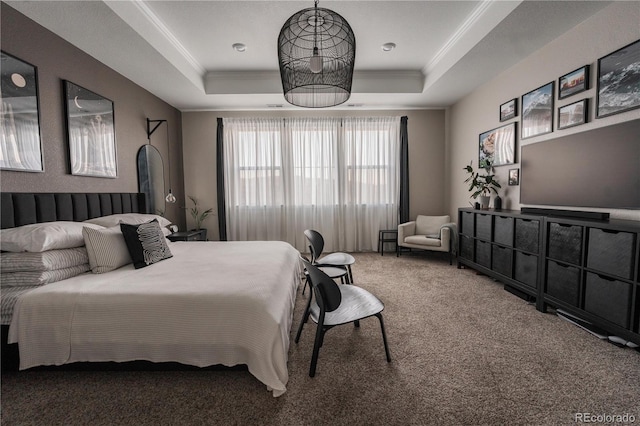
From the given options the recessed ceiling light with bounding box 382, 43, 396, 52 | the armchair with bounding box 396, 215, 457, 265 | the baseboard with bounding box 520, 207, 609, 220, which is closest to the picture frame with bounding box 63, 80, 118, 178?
the recessed ceiling light with bounding box 382, 43, 396, 52

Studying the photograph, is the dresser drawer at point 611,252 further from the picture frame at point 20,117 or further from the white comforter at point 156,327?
the picture frame at point 20,117

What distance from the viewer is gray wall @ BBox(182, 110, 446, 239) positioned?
5125 mm

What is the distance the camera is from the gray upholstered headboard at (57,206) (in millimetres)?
2068

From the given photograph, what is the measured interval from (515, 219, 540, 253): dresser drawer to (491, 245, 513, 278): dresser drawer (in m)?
0.17

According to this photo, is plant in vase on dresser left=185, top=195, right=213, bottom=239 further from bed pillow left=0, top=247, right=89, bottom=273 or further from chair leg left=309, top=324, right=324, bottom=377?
chair leg left=309, top=324, right=324, bottom=377

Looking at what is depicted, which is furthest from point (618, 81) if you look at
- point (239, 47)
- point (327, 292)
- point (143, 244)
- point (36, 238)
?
point (36, 238)

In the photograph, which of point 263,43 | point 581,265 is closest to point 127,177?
point 263,43

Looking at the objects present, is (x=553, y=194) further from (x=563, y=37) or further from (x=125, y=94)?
(x=125, y=94)

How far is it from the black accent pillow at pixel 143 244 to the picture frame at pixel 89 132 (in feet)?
3.26

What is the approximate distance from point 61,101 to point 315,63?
2.47 meters

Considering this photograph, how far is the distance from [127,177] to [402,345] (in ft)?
12.2

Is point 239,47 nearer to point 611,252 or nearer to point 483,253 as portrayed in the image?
point 483,253

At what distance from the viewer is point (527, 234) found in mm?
2920

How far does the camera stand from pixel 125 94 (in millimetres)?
3531
